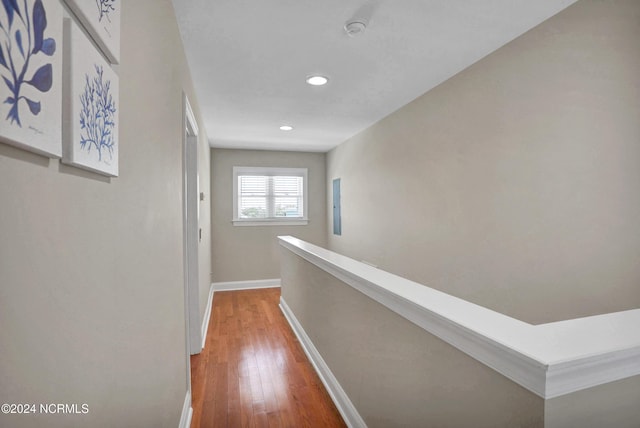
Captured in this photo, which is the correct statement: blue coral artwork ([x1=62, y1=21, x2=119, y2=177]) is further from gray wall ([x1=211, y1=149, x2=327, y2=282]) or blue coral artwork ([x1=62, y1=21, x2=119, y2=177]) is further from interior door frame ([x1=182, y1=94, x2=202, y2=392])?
gray wall ([x1=211, y1=149, x2=327, y2=282])

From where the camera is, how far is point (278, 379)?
7.91 ft

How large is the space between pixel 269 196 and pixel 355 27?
3981mm

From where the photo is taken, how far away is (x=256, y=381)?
7.86 feet

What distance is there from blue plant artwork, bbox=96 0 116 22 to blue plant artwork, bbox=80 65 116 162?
13cm

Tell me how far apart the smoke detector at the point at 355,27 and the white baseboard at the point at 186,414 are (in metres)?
2.44

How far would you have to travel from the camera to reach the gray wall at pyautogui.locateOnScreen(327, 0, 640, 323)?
1579mm

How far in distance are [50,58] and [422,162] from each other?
9.67 ft

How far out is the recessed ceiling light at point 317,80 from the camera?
2.62 m

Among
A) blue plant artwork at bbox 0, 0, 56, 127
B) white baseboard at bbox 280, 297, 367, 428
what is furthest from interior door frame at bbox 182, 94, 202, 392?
blue plant artwork at bbox 0, 0, 56, 127

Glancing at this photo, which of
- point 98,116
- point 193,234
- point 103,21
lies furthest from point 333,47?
point 193,234

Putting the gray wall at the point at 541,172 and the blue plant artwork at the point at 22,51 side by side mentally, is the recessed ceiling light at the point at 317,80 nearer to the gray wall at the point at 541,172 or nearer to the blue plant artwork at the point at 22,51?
the gray wall at the point at 541,172

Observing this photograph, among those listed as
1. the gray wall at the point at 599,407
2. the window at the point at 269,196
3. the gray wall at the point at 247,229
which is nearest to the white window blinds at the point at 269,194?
the window at the point at 269,196

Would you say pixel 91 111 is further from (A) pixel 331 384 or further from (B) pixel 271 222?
(B) pixel 271 222

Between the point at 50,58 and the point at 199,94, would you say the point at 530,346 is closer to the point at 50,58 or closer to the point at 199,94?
the point at 50,58
